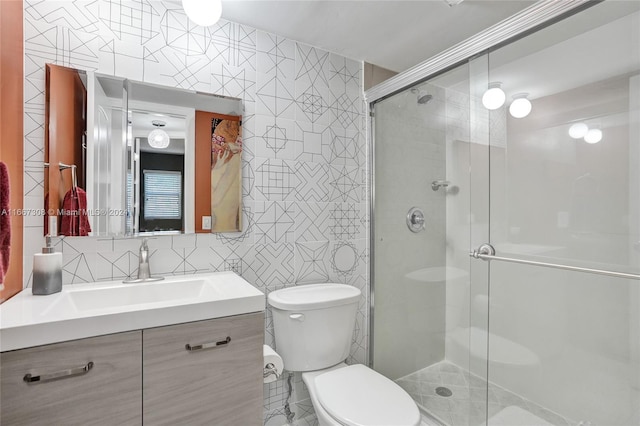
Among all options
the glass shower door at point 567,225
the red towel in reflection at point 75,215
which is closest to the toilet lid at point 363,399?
the glass shower door at point 567,225

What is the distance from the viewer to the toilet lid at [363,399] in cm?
117

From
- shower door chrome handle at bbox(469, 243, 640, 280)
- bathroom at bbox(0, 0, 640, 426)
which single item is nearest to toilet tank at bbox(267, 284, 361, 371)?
bathroom at bbox(0, 0, 640, 426)

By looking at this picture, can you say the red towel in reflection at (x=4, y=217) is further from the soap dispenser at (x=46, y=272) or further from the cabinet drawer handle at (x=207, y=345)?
the cabinet drawer handle at (x=207, y=345)

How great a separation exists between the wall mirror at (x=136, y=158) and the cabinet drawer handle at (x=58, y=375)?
0.59 metres

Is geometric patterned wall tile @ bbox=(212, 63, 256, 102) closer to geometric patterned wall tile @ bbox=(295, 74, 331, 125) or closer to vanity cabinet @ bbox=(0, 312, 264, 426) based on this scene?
geometric patterned wall tile @ bbox=(295, 74, 331, 125)

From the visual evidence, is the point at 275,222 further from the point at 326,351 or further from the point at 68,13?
the point at 68,13

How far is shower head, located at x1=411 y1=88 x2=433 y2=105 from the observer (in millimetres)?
1774

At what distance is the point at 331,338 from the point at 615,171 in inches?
55.8

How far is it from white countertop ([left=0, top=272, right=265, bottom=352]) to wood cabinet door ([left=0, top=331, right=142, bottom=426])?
0.03 metres

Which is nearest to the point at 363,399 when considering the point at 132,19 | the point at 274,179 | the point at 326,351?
the point at 326,351

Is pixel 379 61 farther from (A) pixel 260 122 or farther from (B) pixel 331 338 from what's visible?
(B) pixel 331 338

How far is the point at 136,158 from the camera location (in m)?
1.36

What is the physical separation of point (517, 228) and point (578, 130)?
0.49 meters

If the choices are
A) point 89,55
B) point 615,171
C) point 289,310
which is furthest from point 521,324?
point 89,55
